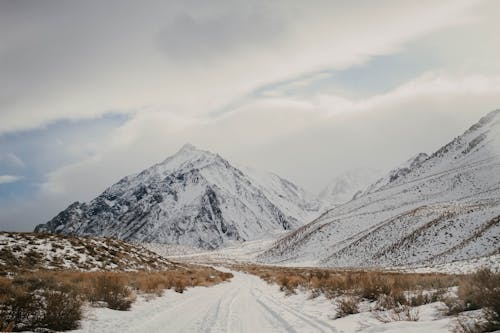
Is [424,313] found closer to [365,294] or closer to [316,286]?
[365,294]

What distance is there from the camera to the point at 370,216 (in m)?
106

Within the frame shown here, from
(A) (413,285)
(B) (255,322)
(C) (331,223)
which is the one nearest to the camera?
(B) (255,322)

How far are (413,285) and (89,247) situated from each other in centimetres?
2726

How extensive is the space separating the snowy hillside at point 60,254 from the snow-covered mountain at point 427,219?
42153 millimetres

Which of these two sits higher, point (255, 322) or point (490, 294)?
point (490, 294)

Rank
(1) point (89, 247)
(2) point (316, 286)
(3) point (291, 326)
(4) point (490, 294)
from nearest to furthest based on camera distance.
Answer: (4) point (490, 294), (3) point (291, 326), (2) point (316, 286), (1) point (89, 247)

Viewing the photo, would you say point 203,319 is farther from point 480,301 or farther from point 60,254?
point 60,254

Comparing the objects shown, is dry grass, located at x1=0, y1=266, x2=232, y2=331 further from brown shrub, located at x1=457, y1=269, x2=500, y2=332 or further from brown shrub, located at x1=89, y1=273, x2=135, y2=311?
brown shrub, located at x1=457, y1=269, x2=500, y2=332

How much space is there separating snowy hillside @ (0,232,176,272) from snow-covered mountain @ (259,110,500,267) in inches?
1660

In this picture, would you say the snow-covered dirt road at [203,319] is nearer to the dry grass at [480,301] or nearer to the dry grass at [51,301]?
the dry grass at [51,301]

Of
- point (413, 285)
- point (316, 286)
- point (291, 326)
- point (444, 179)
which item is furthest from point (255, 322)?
point (444, 179)

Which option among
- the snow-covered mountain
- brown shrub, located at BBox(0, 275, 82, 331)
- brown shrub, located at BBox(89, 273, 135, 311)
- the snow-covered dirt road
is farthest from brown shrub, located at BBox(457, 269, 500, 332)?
the snow-covered mountain

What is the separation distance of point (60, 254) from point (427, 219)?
65367mm

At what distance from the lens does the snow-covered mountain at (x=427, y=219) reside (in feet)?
201
